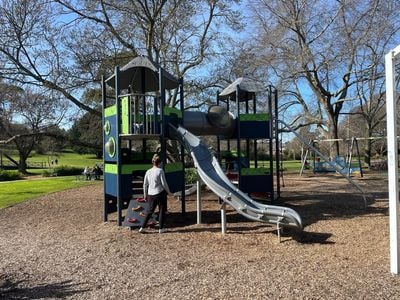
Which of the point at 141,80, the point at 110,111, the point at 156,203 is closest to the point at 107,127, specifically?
the point at 110,111

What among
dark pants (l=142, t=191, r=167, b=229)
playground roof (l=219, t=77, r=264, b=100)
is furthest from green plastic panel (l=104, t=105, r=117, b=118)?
playground roof (l=219, t=77, r=264, b=100)

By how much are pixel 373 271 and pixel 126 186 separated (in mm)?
5969

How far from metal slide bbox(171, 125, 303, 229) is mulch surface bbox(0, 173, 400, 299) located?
0.44 m

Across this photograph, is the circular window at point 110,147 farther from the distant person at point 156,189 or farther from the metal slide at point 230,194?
the distant person at point 156,189

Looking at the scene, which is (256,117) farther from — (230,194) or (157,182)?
(157,182)

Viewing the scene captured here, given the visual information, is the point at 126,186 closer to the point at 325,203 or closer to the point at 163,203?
the point at 163,203

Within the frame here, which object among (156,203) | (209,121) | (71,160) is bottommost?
(156,203)

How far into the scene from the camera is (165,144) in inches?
408

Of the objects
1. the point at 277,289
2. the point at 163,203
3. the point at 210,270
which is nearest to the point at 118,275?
the point at 210,270

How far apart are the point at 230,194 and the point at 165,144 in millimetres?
2803

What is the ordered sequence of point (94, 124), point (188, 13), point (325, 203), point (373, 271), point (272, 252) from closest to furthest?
point (373, 271) < point (272, 252) < point (325, 203) < point (188, 13) < point (94, 124)

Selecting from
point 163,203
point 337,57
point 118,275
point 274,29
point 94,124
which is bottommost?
point 118,275

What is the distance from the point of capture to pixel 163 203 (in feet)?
28.9

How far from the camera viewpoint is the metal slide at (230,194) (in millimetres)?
7633
